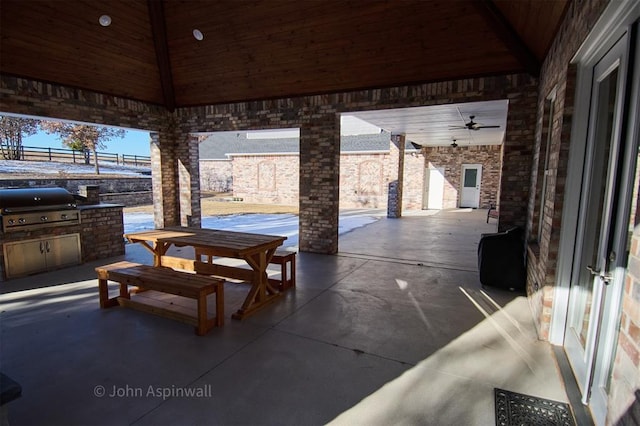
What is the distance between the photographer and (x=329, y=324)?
Answer: 370 cm

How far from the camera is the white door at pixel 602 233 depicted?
2.06m

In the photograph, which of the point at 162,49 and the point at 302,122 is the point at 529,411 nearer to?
the point at 302,122

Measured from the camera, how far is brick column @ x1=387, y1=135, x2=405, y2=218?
12.6 meters

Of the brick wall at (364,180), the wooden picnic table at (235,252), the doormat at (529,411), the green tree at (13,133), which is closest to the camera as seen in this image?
the doormat at (529,411)

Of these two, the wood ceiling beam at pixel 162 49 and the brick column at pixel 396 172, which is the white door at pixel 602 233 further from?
the brick column at pixel 396 172

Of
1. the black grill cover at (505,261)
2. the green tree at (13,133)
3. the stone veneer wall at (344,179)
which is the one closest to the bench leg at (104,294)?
the black grill cover at (505,261)

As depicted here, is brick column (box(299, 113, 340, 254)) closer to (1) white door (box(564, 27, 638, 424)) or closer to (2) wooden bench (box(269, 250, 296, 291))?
(2) wooden bench (box(269, 250, 296, 291))

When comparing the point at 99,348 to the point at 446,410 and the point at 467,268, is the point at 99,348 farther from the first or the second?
the point at 467,268

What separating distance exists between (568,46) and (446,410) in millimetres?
3357

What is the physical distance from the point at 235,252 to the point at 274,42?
3959 millimetres

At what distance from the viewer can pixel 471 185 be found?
1644cm

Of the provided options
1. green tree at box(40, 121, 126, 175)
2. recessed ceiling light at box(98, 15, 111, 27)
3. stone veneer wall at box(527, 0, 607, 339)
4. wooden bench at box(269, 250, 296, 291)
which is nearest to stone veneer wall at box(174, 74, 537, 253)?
stone veneer wall at box(527, 0, 607, 339)

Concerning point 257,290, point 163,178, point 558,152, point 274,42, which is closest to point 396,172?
point 274,42

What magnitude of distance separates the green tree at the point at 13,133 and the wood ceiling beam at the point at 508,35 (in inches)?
971
